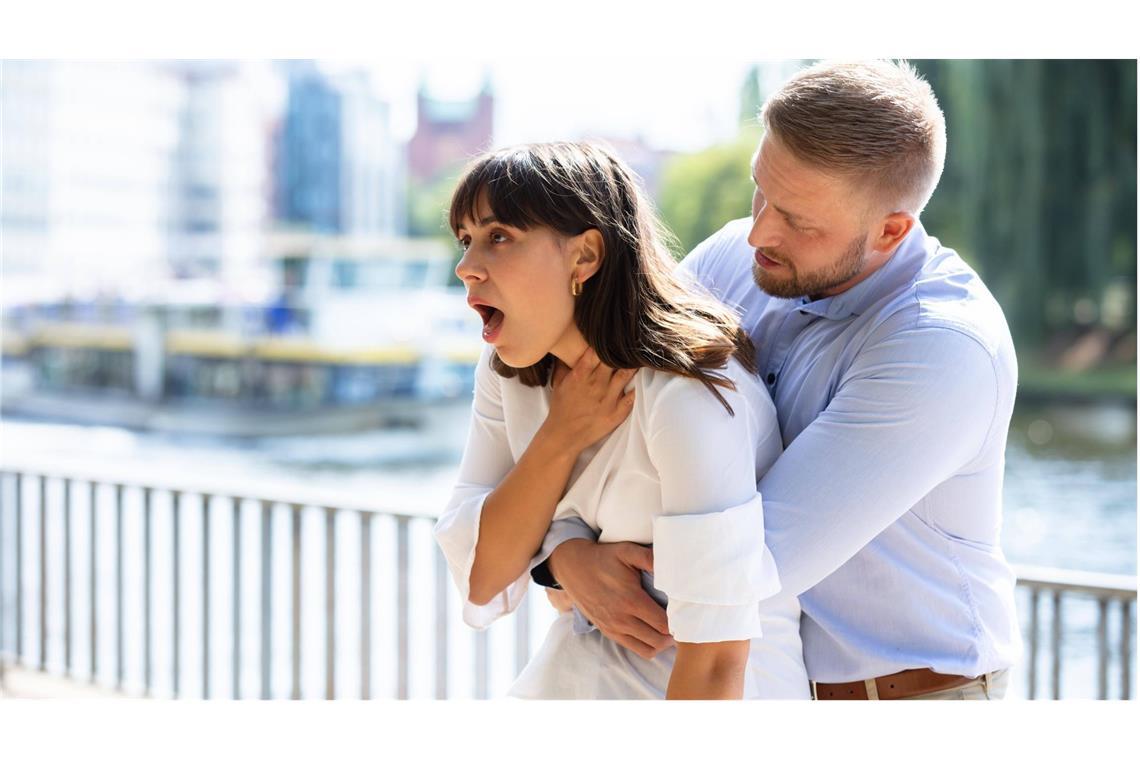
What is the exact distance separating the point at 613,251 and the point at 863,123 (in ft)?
0.87

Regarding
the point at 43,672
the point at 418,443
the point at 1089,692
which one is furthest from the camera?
the point at 418,443

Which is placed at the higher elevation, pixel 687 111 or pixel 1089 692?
pixel 687 111

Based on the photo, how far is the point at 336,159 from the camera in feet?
82.3

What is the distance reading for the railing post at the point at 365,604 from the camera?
2.78 metres

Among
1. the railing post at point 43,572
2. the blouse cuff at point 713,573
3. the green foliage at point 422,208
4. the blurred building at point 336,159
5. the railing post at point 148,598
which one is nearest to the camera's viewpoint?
the blouse cuff at point 713,573

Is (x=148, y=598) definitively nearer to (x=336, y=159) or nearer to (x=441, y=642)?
(x=441, y=642)

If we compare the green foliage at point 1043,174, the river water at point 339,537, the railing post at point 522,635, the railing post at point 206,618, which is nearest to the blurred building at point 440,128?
the river water at point 339,537

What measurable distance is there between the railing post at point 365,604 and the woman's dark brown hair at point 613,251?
173 centimetres

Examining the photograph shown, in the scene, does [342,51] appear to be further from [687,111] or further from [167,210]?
[167,210]

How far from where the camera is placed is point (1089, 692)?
4.89 meters

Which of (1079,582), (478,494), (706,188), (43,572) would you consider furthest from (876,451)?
(706,188)

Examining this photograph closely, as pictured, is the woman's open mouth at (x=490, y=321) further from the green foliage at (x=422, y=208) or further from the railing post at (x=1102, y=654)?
the green foliage at (x=422, y=208)

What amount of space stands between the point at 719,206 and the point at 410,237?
9.23m

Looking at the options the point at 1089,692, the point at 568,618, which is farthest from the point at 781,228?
the point at 1089,692
